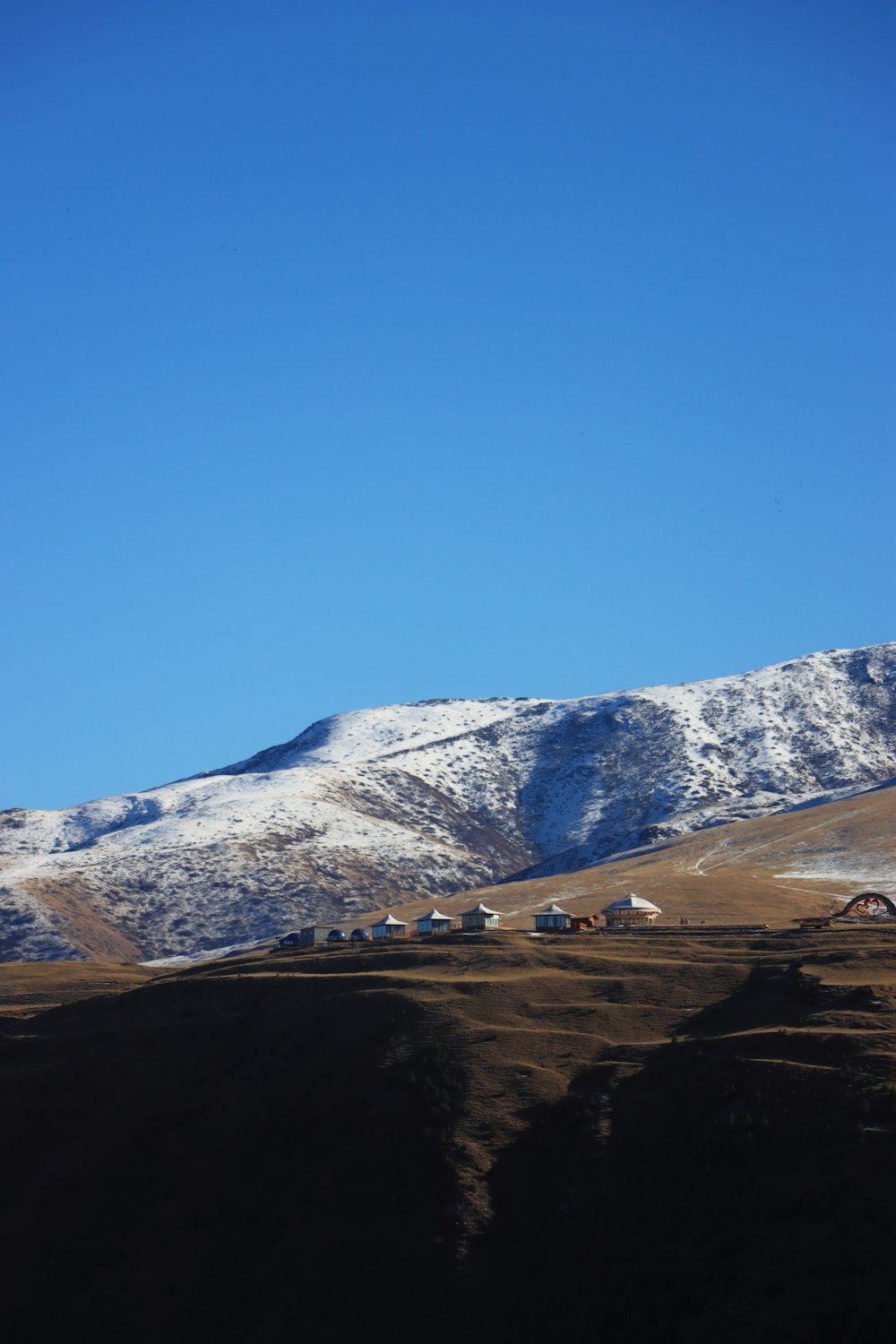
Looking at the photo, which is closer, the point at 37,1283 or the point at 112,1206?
the point at 37,1283

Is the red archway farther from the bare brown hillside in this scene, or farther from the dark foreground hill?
the dark foreground hill

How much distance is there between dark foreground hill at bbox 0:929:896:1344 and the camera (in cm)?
3819

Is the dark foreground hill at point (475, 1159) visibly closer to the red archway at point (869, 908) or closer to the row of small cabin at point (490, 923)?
the row of small cabin at point (490, 923)

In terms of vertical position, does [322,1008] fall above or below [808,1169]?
above

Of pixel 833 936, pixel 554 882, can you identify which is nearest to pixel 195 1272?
pixel 833 936

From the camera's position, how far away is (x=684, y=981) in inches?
2404

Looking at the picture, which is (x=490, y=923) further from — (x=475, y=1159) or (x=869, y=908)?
(x=475, y=1159)

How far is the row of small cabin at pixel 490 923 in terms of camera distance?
298 ft

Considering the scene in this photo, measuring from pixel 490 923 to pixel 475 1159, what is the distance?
1882 inches

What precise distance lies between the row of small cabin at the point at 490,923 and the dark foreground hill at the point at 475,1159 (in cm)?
2508

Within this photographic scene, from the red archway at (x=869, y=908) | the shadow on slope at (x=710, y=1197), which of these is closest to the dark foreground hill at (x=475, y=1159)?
the shadow on slope at (x=710, y=1197)

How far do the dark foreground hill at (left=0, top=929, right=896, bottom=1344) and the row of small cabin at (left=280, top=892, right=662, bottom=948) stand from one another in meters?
25.1

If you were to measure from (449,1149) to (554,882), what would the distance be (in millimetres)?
113365

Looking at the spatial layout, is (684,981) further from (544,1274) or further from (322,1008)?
(544,1274)
